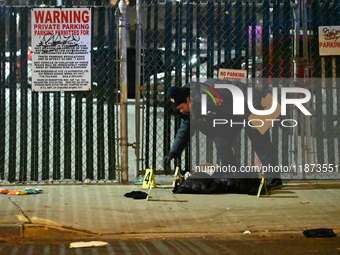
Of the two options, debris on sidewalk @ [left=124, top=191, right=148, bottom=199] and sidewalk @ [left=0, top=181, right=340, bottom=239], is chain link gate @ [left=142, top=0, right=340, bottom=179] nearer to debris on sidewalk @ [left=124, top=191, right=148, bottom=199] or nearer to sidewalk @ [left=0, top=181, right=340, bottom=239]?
sidewalk @ [left=0, top=181, right=340, bottom=239]

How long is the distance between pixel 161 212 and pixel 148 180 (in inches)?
63.0

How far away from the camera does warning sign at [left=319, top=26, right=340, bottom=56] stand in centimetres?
1024

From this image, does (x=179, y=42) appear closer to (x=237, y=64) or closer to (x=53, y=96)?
(x=237, y=64)

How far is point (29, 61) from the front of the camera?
33.0ft

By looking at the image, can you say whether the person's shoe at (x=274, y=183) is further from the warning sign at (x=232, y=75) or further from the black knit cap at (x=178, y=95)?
the black knit cap at (x=178, y=95)

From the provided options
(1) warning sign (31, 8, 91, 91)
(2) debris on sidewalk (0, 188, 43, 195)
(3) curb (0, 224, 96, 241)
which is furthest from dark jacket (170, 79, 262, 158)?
(3) curb (0, 224, 96, 241)

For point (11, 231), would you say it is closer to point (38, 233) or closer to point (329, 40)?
point (38, 233)

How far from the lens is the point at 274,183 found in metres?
9.93

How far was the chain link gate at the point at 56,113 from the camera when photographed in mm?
10000

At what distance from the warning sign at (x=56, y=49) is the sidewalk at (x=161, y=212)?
5.11 ft

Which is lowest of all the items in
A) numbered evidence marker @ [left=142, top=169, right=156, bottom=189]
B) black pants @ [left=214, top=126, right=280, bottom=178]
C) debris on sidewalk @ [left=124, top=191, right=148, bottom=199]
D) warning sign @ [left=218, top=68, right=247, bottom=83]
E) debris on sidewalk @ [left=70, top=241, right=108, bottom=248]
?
debris on sidewalk @ [left=70, top=241, right=108, bottom=248]

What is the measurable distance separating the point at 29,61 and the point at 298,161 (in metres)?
4.37

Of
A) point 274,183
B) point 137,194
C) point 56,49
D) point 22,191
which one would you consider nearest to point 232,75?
point 274,183

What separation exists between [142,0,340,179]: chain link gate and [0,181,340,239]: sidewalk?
747 millimetres
